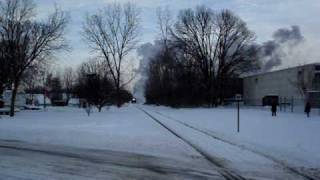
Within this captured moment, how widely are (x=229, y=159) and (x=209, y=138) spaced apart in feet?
27.0

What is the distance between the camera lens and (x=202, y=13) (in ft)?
313

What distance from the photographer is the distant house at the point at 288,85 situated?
267 feet

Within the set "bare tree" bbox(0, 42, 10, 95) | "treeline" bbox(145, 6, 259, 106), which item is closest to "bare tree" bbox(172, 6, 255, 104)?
"treeline" bbox(145, 6, 259, 106)

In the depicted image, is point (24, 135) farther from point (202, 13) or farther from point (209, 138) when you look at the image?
point (202, 13)

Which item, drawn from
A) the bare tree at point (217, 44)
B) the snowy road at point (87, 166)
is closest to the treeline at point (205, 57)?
the bare tree at point (217, 44)

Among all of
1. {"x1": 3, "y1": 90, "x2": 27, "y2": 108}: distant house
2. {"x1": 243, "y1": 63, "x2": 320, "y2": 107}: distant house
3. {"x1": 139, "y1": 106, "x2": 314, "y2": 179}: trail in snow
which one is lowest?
{"x1": 139, "y1": 106, "x2": 314, "y2": 179}: trail in snow

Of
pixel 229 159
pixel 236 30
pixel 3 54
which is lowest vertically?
pixel 229 159

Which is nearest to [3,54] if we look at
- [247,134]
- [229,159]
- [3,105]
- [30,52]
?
[30,52]

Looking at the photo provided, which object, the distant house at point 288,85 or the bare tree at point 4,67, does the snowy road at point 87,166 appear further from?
the distant house at point 288,85

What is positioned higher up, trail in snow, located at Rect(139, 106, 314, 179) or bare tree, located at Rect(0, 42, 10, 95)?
bare tree, located at Rect(0, 42, 10, 95)

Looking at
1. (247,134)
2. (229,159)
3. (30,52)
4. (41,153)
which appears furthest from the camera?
(30,52)

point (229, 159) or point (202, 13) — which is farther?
point (202, 13)

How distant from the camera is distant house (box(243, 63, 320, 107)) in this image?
3209 inches

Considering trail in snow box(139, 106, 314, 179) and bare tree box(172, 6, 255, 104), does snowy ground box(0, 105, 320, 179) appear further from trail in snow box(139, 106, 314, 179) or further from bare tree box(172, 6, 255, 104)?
bare tree box(172, 6, 255, 104)
